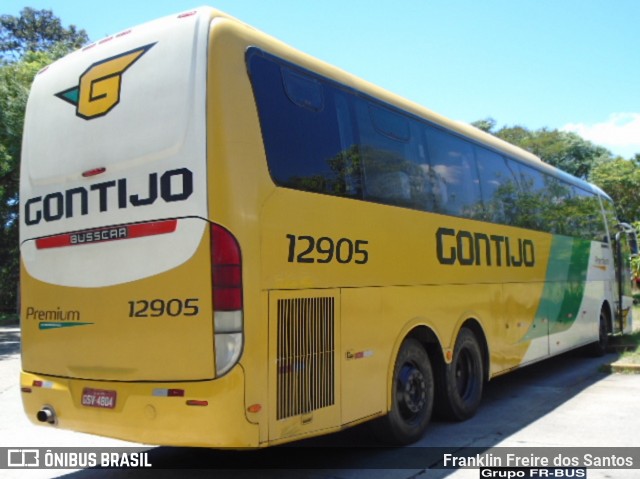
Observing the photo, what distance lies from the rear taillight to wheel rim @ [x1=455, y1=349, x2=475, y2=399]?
4030 millimetres

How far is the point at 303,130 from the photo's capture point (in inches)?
208

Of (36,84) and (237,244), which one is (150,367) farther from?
(36,84)

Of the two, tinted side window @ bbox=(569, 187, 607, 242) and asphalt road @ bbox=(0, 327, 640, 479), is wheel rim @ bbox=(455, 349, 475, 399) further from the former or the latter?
tinted side window @ bbox=(569, 187, 607, 242)

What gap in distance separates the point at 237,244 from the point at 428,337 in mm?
3217

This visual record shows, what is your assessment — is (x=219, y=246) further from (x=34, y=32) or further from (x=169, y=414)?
(x=34, y=32)

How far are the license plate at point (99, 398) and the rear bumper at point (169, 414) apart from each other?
30mm

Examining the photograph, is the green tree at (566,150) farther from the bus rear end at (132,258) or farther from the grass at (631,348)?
the bus rear end at (132,258)

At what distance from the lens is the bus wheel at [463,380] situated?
7180 mm

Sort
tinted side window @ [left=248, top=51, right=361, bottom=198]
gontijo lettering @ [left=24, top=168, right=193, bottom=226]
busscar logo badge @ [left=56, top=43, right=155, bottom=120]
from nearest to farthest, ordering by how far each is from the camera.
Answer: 1. gontijo lettering @ [left=24, top=168, right=193, bottom=226]
2. tinted side window @ [left=248, top=51, right=361, bottom=198]
3. busscar logo badge @ [left=56, top=43, right=155, bottom=120]

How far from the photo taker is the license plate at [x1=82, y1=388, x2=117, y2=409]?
4754mm

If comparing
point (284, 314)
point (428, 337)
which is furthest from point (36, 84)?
point (428, 337)

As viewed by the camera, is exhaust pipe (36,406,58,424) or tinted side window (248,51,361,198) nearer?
tinted side window (248,51,361,198)

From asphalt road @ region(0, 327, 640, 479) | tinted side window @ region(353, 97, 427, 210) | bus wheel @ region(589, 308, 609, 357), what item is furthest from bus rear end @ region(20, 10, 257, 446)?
bus wheel @ region(589, 308, 609, 357)

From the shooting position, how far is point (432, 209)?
285 inches
